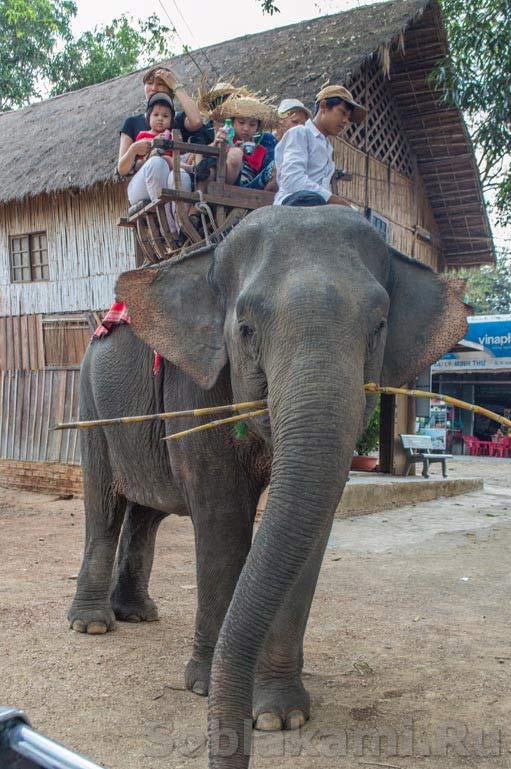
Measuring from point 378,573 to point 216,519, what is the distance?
3.70 metres

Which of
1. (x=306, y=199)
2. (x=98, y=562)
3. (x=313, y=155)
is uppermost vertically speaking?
(x=313, y=155)

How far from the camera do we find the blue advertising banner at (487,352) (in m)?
21.6

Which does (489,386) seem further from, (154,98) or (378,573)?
(154,98)

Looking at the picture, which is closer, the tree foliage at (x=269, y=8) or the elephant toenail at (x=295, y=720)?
the elephant toenail at (x=295, y=720)

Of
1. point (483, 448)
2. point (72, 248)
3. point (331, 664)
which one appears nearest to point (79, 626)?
point (331, 664)

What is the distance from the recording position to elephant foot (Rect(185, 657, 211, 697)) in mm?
3988

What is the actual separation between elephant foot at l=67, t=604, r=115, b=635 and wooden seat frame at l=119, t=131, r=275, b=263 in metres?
2.25

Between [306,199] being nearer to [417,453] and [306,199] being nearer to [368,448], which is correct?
[368,448]

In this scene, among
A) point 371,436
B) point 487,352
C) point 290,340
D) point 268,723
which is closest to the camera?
point 290,340

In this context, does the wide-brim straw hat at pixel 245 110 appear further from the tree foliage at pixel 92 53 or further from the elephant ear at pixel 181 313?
the tree foliage at pixel 92 53

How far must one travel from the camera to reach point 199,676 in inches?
158

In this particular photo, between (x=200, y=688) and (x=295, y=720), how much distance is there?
571mm

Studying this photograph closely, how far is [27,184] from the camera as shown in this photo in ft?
38.0

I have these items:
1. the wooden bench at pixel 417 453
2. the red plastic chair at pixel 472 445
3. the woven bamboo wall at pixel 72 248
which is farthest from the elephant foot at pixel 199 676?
the red plastic chair at pixel 472 445
